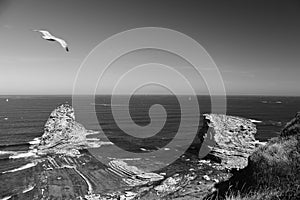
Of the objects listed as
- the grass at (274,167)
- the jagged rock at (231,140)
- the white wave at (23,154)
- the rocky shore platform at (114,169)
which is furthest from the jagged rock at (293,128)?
the white wave at (23,154)

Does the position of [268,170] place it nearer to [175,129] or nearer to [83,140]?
[83,140]

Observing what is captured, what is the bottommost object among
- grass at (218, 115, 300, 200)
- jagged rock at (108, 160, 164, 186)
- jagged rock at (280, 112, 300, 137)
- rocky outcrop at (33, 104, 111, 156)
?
jagged rock at (108, 160, 164, 186)

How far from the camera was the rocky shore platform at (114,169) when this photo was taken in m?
35.4

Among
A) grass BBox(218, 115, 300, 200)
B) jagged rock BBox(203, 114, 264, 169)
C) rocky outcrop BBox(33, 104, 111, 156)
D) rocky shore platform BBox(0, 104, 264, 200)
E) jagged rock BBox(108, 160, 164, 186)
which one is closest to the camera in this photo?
grass BBox(218, 115, 300, 200)

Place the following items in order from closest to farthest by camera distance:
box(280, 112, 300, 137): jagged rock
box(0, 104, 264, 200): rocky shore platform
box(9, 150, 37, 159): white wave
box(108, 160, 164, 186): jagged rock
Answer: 1. box(280, 112, 300, 137): jagged rock
2. box(0, 104, 264, 200): rocky shore platform
3. box(108, 160, 164, 186): jagged rock
4. box(9, 150, 37, 159): white wave

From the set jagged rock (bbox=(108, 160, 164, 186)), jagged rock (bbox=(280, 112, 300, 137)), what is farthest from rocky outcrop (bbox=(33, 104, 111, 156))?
jagged rock (bbox=(280, 112, 300, 137))

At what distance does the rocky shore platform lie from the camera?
35.4m

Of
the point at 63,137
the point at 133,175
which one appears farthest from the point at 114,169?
the point at 63,137

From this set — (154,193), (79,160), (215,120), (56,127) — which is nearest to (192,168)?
(154,193)

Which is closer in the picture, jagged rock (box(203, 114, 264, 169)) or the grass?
the grass

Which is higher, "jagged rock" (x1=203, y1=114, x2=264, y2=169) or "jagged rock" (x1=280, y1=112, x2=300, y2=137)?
"jagged rock" (x1=280, y1=112, x2=300, y2=137)

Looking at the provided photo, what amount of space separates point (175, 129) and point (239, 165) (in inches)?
1860

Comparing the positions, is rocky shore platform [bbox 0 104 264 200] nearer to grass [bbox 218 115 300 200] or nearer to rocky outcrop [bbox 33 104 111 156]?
rocky outcrop [bbox 33 104 111 156]

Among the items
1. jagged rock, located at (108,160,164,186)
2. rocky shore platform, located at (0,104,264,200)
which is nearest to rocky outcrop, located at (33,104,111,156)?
rocky shore platform, located at (0,104,264,200)
